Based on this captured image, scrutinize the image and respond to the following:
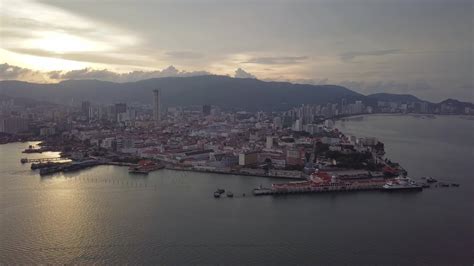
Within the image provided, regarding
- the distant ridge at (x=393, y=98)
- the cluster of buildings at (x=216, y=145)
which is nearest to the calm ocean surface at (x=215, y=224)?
the cluster of buildings at (x=216, y=145)

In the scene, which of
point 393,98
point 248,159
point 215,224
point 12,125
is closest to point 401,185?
point 248,159

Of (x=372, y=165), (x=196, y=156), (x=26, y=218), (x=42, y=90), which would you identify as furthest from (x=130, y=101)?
(x=26, y=218)

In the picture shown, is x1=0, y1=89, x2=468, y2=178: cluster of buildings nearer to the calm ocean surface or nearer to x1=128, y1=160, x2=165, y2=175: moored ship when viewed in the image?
x1=128, y1=160, x2=165, y2=175: moored ship

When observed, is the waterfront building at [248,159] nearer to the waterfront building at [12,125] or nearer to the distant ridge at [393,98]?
the waterfront building at [12,125]

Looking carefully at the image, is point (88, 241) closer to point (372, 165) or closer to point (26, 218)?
point (26, 218)

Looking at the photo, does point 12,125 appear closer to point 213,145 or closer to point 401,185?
point 213,145

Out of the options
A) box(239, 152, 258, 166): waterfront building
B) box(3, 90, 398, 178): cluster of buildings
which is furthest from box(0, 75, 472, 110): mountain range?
box(239, 152, 258, 166): waterfront building
